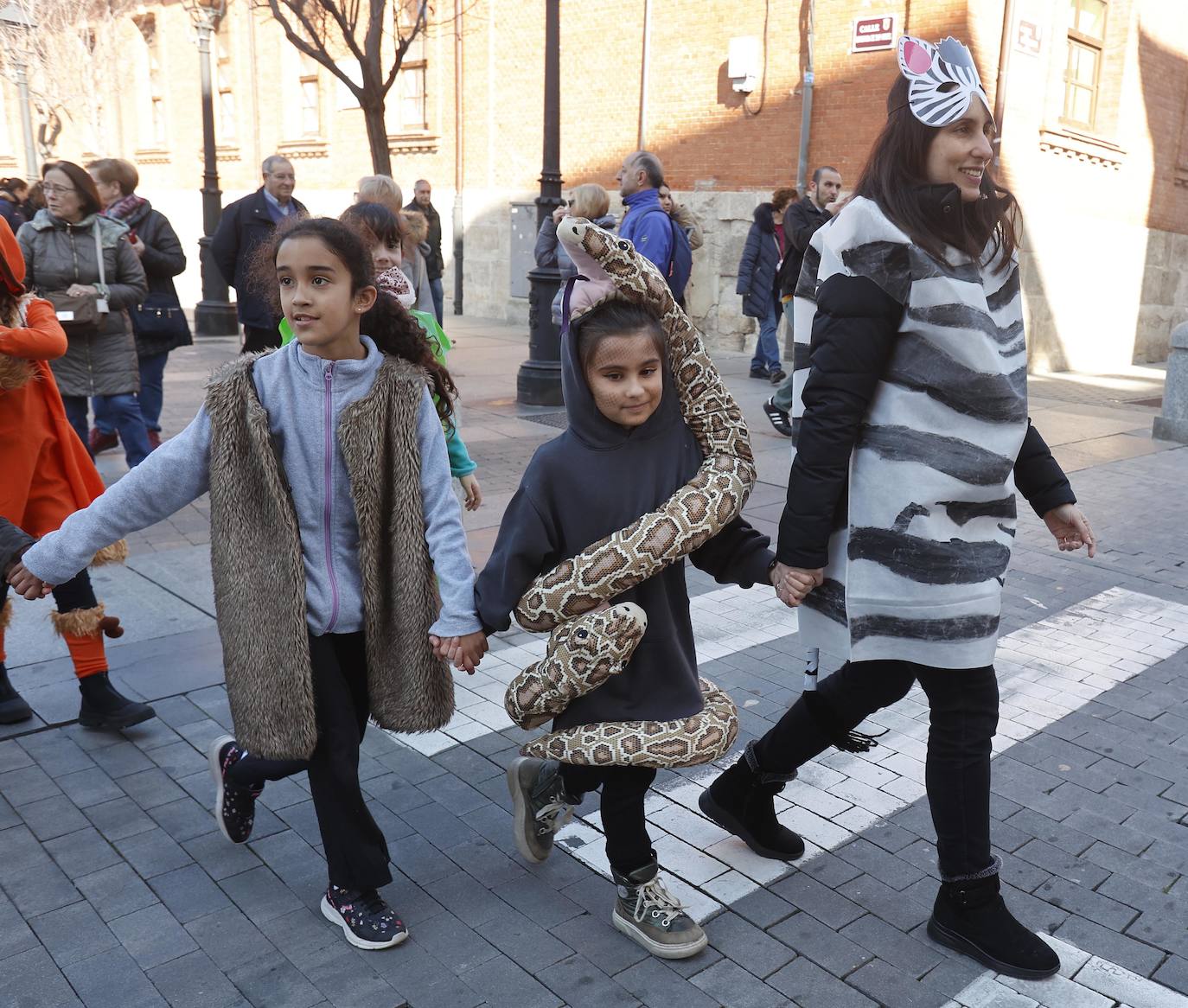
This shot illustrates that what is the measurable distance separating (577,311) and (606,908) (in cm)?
149

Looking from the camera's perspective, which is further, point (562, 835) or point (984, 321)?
point (562, 835)

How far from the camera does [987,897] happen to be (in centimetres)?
270

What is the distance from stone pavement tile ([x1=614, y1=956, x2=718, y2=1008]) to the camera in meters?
2.56

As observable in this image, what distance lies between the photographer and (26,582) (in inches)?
104

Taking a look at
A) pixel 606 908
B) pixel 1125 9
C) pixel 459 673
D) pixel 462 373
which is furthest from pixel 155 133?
pixel 606 908

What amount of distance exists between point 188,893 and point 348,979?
584mm

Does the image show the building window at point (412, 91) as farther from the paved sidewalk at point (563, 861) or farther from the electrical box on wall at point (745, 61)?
the paved sidewalk at point (563, 861)

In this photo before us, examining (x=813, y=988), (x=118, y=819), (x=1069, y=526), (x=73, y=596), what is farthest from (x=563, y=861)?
(x=73, y=596)

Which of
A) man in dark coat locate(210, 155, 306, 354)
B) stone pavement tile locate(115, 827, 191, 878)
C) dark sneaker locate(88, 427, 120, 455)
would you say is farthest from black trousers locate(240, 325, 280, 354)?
Answer: stone pavement tile locate(115, 827, 191, 878)

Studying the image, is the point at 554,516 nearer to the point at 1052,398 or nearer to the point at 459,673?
the point at 459,673

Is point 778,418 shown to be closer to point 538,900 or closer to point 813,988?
point 538,900

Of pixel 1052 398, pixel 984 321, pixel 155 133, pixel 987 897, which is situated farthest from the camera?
pixel 155 133

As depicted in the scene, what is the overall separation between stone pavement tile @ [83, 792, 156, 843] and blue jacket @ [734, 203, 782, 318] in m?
9.31

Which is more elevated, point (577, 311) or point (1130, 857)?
point (577, 311)
